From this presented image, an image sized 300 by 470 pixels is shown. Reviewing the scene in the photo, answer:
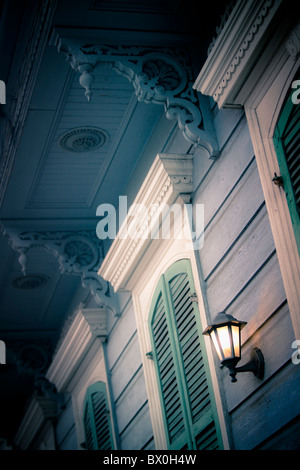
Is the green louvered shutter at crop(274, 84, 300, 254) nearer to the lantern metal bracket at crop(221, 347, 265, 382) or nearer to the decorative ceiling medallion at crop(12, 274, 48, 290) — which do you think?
the lantern metal bracket at crop(221, 347, 265, 382)

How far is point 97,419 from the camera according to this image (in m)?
7.41

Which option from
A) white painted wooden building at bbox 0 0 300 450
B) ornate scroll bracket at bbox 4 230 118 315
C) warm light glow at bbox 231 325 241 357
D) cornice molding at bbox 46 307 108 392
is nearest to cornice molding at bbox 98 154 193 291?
white painted wooden building at bbox 0 0 300 450

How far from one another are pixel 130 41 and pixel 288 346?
2.49 metres

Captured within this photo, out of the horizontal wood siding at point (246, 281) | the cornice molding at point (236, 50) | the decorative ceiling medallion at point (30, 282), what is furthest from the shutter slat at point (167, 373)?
the decorative ceiling medallion at point (30, 282)

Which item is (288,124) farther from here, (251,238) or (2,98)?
(2,98)

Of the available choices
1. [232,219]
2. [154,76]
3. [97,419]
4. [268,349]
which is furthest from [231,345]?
[97,419]

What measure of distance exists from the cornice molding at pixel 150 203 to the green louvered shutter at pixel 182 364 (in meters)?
0.41

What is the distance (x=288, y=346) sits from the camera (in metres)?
3.60

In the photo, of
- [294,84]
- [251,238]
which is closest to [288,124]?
[294,84]

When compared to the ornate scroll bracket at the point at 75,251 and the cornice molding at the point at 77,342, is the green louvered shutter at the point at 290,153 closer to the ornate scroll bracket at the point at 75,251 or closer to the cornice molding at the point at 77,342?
the ornate scroll bracket at the point at 75,251

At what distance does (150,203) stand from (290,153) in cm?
191

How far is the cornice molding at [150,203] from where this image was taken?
4.99 m

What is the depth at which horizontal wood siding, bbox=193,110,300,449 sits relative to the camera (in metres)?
3.69

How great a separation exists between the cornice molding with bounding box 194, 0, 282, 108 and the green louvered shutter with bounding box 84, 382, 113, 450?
4.00 metres
